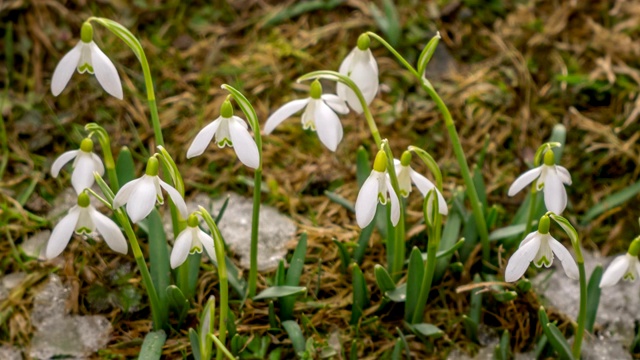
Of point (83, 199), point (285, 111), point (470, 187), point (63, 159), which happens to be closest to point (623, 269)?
point (470, 187)

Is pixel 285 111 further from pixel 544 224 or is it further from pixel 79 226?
pixel 544 224

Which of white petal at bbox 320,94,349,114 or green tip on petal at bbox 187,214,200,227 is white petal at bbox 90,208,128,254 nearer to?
green tip on petal at bbox 187,214,200,227

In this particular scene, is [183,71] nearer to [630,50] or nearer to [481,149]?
[481,149]

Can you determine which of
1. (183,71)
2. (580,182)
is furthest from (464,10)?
(183,71)

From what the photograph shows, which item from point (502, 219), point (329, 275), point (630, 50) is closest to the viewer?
point (329, 275)

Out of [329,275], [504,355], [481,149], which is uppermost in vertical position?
[481,149]
